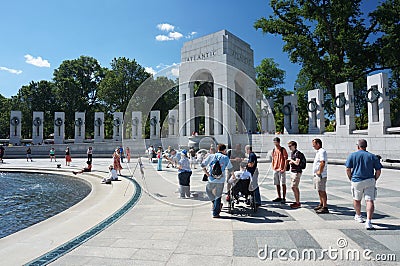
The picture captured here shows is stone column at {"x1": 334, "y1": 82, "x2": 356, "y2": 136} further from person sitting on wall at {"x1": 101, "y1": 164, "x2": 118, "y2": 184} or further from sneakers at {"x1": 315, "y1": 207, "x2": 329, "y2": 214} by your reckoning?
person sitting on wall at {"x1": 101, "y1": 164, "x2": 118, "y2": 184}

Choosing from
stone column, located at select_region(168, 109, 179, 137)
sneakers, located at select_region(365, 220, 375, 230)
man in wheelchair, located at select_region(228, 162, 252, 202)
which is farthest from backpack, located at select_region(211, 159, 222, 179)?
stone column, located at select_region(168, 109, 179, 137)

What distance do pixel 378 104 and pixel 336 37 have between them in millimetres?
16282

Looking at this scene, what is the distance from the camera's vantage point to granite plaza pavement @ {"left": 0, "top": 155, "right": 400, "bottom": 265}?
13.1 ft

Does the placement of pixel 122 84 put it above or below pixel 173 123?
above

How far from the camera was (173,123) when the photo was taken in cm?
3547

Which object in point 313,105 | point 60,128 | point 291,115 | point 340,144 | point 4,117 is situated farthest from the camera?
point 4,117

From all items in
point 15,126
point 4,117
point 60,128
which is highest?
point 4,117

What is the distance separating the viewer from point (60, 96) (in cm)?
5675

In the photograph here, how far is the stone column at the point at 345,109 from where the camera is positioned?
72.7 ft

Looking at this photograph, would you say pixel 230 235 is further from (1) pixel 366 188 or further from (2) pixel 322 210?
(1) pixel 366 188

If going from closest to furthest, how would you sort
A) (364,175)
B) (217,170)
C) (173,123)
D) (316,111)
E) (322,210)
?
(364,175) < (217,170) < (322,210) < (316,111) < (173,123)

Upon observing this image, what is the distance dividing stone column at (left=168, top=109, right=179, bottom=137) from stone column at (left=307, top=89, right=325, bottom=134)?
54.4 ft

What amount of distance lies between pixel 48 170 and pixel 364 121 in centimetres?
4185

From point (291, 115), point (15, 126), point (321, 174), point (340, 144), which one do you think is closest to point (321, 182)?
point (321, 174)
